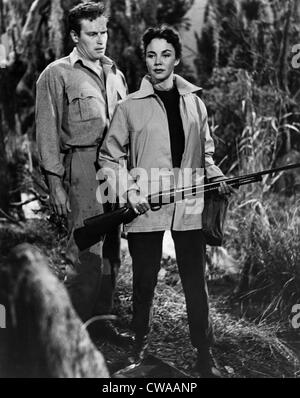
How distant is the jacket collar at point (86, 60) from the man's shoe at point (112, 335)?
1238 mm

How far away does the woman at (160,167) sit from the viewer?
341cm

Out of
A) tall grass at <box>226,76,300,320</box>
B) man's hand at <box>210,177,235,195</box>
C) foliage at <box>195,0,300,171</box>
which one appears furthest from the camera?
foliage at <box>195,0,300,171</box>

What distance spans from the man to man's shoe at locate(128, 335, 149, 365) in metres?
0.27

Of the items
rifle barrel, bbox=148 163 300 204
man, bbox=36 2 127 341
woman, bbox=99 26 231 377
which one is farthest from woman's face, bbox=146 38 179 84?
rifle barrel, bbox=148 163 300 204

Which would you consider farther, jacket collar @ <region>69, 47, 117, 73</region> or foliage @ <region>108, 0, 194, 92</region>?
foliage @ <region>108, 0, 194, 92</region>

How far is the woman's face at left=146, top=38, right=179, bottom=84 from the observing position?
3455mm

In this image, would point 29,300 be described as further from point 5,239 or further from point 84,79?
point 84,79

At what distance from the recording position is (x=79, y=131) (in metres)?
3.47

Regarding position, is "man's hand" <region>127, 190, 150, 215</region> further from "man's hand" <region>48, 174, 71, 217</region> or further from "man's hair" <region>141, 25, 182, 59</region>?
"man's hair" <region>141, 25, 182, 59</region>

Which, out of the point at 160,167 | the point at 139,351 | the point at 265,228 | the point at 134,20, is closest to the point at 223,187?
the point at 160,167

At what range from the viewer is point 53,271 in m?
3.57

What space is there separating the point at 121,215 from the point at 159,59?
29.9 inches
